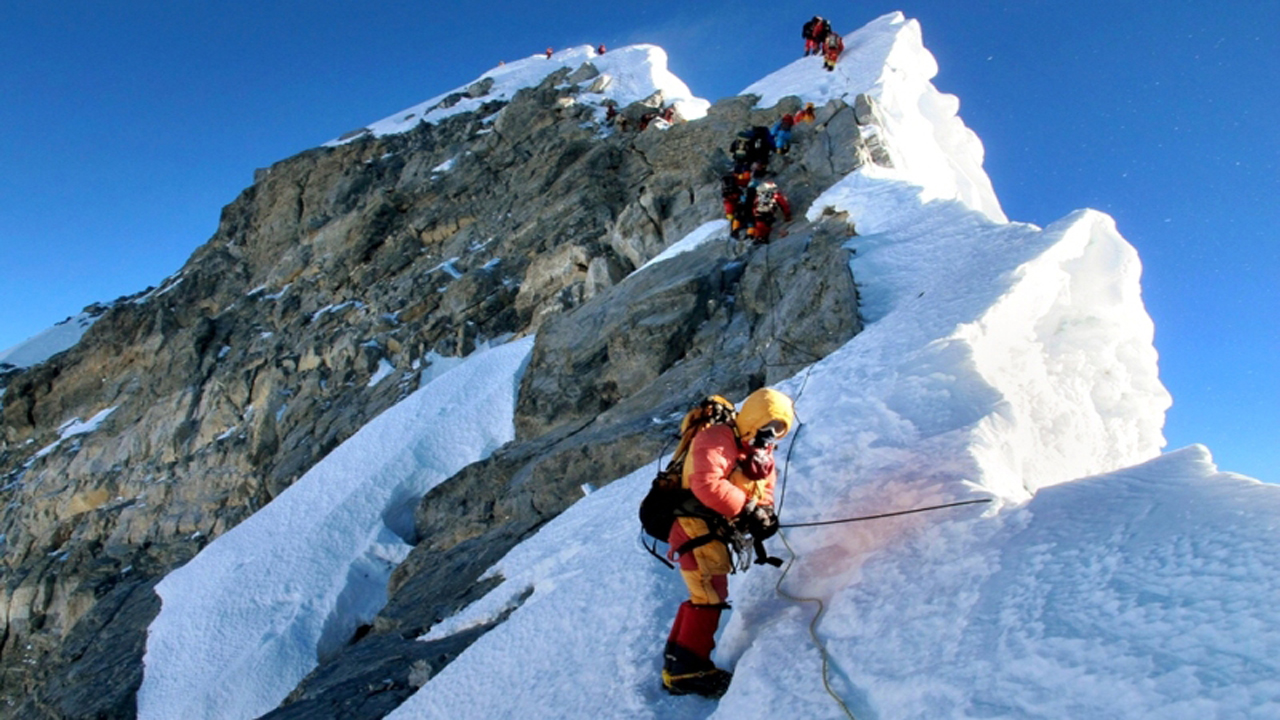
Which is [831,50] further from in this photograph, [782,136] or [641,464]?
[641,464]

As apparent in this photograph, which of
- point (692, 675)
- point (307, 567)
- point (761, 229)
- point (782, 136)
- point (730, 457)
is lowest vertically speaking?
point (692, 675)

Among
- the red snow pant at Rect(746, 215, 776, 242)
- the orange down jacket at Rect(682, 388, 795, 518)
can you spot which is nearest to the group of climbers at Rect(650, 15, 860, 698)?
the orange down jacket at Rect(682, 388, 795, 518)

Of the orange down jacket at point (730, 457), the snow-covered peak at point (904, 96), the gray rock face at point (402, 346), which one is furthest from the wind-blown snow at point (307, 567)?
the snow-covered peak at point (904, 96)

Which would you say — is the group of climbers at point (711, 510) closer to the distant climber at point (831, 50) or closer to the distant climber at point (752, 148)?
the distant climber at point (752, 148)

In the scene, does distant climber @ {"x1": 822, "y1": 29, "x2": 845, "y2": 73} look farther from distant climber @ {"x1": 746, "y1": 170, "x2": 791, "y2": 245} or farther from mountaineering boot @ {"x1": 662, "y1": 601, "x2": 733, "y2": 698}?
mountaineering boot @ {"x1": 662, "y1": 601, "x2": 733, "y2": 698}

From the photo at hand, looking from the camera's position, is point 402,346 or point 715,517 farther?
point 402,346

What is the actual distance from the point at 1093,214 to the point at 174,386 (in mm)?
31876

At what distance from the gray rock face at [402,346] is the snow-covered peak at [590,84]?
1278 millimetres

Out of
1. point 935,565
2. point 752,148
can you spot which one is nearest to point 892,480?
point 935,565

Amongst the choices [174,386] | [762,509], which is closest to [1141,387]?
[762,509]

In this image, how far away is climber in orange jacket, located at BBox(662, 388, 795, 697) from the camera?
153 inches

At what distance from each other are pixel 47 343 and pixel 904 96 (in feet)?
163

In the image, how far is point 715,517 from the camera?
13.4 feet

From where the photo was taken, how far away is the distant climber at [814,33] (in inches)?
925
